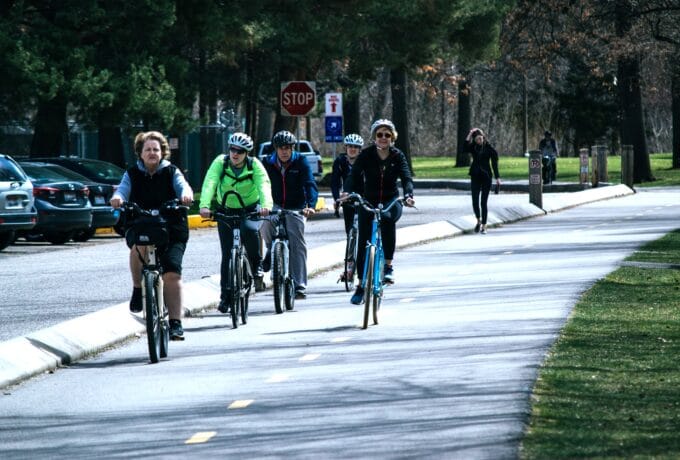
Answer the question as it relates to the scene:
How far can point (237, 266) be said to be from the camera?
1458cm

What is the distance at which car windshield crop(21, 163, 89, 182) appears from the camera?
92.4 feet

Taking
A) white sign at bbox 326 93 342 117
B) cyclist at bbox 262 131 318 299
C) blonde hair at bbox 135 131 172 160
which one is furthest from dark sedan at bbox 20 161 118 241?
blonde hair at bbox 135 131 172 160

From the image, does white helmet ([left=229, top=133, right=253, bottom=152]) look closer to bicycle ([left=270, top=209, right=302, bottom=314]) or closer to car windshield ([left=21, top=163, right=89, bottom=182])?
bicycle ([left=270, top=209, right=302, bottom=314])

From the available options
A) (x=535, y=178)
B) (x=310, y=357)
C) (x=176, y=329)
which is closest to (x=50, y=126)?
(x=535, y=178)

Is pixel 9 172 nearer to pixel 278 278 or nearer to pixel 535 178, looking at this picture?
pixel 278 278

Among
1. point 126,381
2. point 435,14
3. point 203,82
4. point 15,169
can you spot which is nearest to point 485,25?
point 435,14

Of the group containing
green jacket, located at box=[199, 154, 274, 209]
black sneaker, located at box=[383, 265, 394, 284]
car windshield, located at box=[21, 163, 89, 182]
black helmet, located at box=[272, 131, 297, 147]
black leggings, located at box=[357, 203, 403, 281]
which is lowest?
black sneaker, located at box=[383, 265, 394, 284]

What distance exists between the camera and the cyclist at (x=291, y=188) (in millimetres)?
16453

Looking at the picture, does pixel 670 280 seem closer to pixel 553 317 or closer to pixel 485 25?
pixel 553 317

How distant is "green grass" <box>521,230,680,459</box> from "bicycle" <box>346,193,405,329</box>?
5.67 feet

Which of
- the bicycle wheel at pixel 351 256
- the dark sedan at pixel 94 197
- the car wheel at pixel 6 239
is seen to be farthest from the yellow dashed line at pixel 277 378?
the dark sedan at pixel 94 197

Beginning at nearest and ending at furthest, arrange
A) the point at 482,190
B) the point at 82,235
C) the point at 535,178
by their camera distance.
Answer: the point at 482,190 → the point at 82,235 → the point at 535,178

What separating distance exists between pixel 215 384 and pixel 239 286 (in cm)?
379

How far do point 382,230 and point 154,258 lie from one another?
11.9ft
